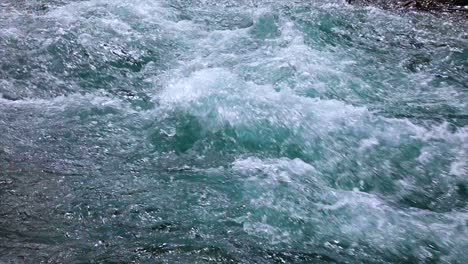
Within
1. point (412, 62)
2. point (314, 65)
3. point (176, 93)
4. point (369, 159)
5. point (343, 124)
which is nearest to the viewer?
point (369, 159)

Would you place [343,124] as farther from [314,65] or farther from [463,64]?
[463,64]

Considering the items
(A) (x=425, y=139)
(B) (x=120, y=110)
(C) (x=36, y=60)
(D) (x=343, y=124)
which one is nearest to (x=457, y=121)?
(A) (x=425, y=139)

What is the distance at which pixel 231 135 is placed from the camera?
4281 mm

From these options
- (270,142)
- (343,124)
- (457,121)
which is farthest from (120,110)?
(457,121)

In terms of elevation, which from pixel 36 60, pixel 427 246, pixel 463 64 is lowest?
pixel 36 60

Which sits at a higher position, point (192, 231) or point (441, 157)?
point (441, 157)

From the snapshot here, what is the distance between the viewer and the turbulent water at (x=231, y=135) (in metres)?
3.18

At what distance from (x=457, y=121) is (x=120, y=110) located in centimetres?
318

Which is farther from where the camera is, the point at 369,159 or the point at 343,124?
the point at 343,124

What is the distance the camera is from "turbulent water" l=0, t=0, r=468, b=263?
10.4 feet

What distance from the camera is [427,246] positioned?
10.4ft

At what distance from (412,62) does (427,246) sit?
2924mm

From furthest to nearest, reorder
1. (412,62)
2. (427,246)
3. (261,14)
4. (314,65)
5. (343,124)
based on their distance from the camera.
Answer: (261,14), (412,62), (314,65), (343,124), (427,246)

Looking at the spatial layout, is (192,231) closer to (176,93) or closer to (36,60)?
(176,93)
